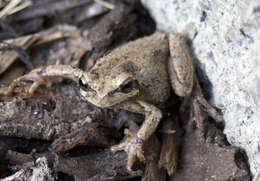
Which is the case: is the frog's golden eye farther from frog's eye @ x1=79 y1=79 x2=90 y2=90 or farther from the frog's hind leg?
the frog's hind leg

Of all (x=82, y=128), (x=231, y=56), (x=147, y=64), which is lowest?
(x=82, y=128)

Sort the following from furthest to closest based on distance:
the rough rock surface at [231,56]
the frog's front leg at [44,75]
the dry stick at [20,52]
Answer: the dry stick at [20,52] < the frog's front leg at [44,75] < the rough rock surface at [231,56]

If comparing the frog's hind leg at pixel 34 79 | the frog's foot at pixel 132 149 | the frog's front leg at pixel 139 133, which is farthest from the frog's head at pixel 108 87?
the frog's hind leg at pixel 34 79

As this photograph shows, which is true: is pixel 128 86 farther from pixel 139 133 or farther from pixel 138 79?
pixel 139 133

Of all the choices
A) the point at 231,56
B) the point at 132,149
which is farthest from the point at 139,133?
the point at 231,56

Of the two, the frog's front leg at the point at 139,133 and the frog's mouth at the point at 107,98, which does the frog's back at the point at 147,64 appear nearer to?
the frog's front leg at the point at 139,133

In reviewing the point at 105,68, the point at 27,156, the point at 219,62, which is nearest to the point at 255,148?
the point at 219,62
